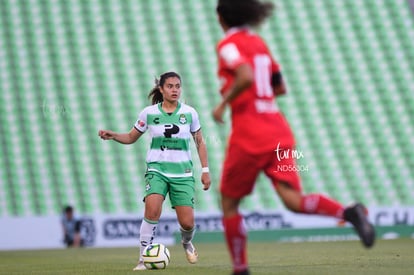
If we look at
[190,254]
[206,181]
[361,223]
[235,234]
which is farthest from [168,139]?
[361,223]

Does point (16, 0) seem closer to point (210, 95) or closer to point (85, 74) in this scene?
point (85, 74)

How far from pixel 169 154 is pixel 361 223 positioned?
3763 mm

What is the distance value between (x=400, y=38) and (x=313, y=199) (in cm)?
2280

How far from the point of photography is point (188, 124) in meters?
9.77

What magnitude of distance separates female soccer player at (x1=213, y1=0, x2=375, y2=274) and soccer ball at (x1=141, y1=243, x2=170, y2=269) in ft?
10.8

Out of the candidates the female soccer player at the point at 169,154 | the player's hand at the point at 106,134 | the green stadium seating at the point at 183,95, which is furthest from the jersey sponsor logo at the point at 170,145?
the green stadium seating at the point at 183,95

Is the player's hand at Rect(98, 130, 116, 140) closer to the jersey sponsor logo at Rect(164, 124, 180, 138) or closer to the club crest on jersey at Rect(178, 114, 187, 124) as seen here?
the jersey sponsor logo at Rect(164, 124, 180, 138)

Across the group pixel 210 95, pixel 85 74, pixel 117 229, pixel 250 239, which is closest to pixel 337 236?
pixel 250 239

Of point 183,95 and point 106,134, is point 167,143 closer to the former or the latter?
point 106,134

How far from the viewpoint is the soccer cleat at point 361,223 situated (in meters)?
6.04

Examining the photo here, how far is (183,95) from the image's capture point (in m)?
25.8

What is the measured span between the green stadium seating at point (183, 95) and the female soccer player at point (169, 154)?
12805 mm
